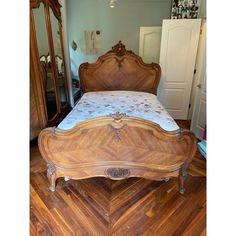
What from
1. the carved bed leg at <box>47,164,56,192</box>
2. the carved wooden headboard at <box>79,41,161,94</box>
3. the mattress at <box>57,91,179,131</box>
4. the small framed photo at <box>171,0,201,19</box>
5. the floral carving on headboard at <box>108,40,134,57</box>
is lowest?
the carved bed leg at <box>47,164,56,192</box>

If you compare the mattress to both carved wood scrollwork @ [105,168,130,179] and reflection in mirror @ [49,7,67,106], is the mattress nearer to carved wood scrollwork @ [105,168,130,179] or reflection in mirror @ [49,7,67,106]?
carved wood scrollwork @ [105,168,130,179]

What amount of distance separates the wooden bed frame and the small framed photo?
2.71 metres

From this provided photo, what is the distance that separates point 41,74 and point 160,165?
2.04 meters

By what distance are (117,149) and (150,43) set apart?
3.27 m

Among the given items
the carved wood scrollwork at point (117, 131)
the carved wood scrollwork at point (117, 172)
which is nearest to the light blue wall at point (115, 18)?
the carved wood scrollwork at point (117, 131)

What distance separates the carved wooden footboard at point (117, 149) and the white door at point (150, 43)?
3.08m

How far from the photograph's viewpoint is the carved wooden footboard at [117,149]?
1654 mm

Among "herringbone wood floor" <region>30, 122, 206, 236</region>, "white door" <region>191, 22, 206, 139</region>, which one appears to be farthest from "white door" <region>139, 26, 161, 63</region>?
"herringbone wood floor" <region>30, 122, 206, 236</region>

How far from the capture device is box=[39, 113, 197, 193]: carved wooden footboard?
165 centimetres

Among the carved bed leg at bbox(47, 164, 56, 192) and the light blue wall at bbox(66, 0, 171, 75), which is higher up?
the light blue wall at bbox(66, 0, 171, 75)

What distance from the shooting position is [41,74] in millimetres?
2607
